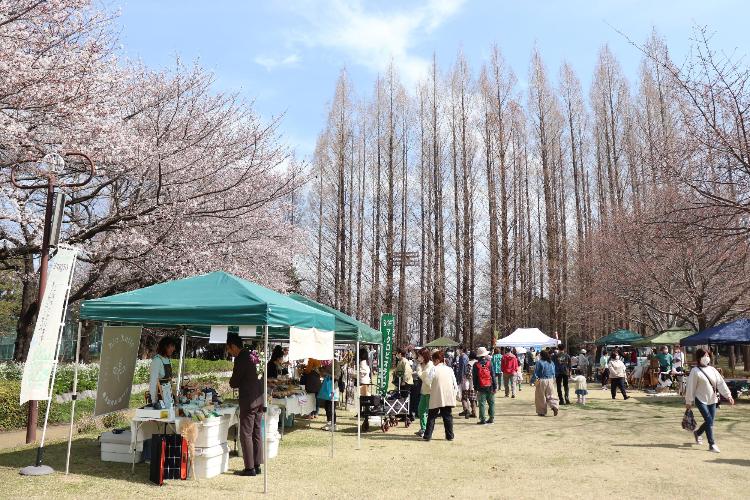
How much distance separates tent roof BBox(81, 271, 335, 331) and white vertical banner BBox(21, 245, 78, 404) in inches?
13.1

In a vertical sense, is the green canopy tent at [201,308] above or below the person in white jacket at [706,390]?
above

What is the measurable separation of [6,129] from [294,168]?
9.32 meters

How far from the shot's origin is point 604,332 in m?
40.9

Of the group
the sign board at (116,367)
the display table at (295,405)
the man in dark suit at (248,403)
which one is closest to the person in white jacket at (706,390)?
the man in dark suit at (248,403)

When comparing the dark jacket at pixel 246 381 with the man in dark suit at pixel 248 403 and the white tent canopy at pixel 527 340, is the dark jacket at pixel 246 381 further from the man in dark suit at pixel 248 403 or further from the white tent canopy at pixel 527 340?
the white tent canopy at pixel 527 340

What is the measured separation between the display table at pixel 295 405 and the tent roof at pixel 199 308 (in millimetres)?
3384

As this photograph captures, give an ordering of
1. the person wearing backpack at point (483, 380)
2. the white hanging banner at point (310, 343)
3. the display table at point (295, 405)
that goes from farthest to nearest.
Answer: the person wearing backpack at point (483, 380), the display table at point (295, 405), the white hanging banner at point (310, 343)

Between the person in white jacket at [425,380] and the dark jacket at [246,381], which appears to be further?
the person in white jacket at [425,380]

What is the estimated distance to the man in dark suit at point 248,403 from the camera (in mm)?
6496

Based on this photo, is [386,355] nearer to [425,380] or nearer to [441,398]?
[425,380]

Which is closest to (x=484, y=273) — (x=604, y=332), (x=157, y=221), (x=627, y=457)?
(x=604, y=332)

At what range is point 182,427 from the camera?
6348 mm

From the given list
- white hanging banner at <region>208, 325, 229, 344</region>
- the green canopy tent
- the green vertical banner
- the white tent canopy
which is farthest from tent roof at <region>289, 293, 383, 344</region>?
the white tent canopy

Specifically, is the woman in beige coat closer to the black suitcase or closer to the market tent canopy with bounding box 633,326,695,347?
the black suitcase
